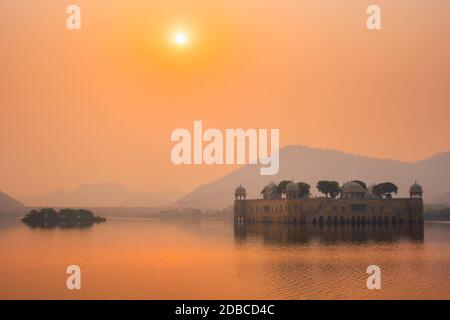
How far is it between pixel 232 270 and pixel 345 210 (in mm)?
76629

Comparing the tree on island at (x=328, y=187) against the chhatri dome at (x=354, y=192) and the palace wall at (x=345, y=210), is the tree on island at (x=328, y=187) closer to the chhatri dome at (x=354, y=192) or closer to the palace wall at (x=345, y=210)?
the chhatri dome at (x=354, y=192)

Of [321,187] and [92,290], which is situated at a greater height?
[321,187]

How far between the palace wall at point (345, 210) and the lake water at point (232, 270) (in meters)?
45.3

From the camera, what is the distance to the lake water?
3922 cm

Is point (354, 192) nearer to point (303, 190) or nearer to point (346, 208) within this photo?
point (346, 208)

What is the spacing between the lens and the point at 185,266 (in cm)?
5266

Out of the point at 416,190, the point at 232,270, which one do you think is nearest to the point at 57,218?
the point at 416,190

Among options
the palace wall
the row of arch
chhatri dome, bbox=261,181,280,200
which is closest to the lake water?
the row of arch

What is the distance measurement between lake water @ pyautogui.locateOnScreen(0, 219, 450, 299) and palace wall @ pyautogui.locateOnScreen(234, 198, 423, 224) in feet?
149

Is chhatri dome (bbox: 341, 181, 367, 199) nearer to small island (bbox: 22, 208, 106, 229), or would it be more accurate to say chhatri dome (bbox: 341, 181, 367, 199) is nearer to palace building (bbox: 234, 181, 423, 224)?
palace building (bbox: 234, 181, 423, 224)
